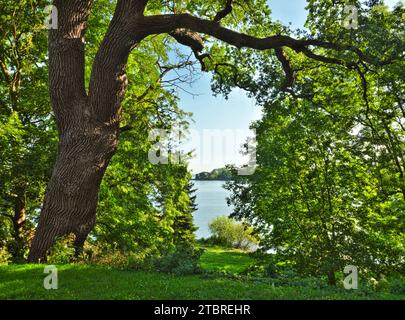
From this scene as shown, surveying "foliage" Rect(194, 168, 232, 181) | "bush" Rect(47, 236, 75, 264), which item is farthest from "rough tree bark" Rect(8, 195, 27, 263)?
"foliage" Rect(194, 168, 232, 181)

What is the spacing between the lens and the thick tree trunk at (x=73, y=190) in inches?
332

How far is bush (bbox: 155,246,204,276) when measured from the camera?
805 cm

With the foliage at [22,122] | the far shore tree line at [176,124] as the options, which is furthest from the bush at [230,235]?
the foliage at [22,122]

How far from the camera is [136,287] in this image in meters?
6.46

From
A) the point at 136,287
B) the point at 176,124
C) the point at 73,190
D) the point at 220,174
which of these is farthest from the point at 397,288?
the point at 220,174

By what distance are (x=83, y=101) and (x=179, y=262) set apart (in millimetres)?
4642

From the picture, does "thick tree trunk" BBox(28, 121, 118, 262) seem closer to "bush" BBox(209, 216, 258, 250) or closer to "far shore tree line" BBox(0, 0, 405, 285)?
"far shore tree line" BBox(0, 0, 405, 285)

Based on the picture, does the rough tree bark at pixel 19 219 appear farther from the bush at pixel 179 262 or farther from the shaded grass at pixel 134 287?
the bush at pixel 179 262

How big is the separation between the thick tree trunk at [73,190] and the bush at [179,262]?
207 centimetres

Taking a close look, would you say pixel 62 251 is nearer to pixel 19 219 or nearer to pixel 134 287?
pixel 134 287

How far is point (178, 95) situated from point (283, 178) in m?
7.15

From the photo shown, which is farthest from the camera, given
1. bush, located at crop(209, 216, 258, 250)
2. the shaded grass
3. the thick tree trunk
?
bush, located at crop(209, 216, 258, 250)

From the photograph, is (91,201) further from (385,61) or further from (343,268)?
(385,61)

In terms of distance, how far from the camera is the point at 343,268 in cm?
1017
